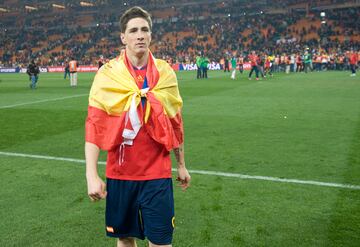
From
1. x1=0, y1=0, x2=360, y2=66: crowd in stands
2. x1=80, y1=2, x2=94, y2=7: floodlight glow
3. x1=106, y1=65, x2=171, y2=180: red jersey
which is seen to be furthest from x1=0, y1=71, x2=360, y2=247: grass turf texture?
x1=80, y1=2, x2=94, y2=7: floodlight glow

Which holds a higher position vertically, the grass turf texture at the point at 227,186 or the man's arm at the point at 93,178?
the man's arm at the point at 93,178

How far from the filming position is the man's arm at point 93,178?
2561 mm

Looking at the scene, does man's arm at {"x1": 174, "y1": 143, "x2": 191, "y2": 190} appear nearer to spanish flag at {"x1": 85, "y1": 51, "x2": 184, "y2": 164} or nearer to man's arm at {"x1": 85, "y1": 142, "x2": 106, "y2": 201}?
spanish flag at {"x1": 85, "y1": 51, "x2": 184, "y2": 164}

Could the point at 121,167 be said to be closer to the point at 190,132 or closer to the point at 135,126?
the point at 135,126

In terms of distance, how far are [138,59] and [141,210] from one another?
997mm

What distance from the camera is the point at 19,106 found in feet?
48.8

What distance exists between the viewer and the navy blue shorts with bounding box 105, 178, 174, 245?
267cm

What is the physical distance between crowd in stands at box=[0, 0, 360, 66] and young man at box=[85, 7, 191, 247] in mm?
38076

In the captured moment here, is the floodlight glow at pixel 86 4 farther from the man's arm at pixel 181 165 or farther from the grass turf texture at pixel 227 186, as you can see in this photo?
the man's arm at pixel 181 165

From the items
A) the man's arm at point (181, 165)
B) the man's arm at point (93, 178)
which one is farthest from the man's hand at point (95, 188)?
the man's arm at point (181, 165)

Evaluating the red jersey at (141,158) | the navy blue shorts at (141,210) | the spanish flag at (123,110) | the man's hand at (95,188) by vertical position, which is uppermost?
the spanish flag at (123,110)

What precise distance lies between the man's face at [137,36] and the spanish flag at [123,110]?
12 centimetres

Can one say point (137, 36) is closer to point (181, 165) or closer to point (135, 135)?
point (135, 135)

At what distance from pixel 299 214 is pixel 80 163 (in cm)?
382
